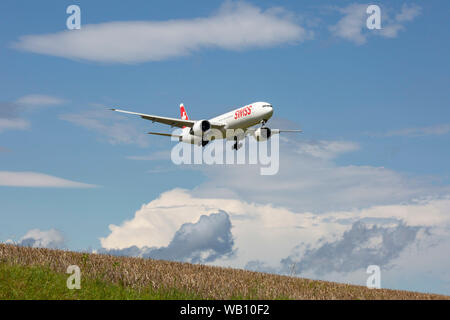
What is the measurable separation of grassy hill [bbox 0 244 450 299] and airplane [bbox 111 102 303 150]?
28.3 m

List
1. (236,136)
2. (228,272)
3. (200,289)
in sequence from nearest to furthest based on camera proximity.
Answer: (200,289)
(228,272)
(236,136)

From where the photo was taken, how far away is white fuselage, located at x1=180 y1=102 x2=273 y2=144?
5484 cm

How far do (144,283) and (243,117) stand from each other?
3553 centimetres

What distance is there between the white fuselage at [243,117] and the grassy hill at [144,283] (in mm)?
29141

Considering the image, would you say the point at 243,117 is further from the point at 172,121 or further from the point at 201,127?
the point at 172,121

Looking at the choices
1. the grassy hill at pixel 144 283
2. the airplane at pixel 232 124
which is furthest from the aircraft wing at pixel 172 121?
the grassy hill at pixel 144 283

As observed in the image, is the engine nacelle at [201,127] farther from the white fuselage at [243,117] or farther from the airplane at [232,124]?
the white fuselage at [243,117]

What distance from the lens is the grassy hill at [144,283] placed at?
21016 mm

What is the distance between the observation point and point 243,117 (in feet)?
185
